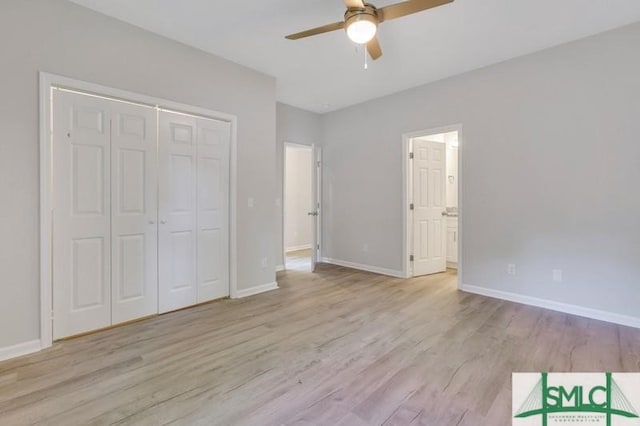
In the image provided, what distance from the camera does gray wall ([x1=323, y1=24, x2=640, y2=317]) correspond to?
288 cm

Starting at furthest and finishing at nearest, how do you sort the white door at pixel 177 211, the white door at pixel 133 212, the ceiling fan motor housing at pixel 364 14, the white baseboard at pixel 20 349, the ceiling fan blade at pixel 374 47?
the white door at pixel 177 211, the white door at pixel 133 212, the ceiling fan blade at pixel 374 47, the white baseboard at pixel 20 349, the ceiling fan motor housing at pixel 364 14

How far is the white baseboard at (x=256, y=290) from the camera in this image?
3.70 metres

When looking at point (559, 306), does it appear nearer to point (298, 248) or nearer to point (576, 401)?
point (576, 401)

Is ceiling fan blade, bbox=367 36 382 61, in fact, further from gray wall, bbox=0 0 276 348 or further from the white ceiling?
gray wall, bbox=0 0 276 348

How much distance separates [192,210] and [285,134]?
7.96 feet

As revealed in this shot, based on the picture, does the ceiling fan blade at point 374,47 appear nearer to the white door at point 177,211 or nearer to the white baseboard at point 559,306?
the white door at point 177,211

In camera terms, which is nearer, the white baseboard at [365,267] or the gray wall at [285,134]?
the white baseboard at [365,267]

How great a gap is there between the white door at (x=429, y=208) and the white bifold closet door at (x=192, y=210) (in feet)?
9.09

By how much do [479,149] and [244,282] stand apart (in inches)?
131

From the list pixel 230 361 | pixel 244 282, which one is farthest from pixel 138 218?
pixel 230 361

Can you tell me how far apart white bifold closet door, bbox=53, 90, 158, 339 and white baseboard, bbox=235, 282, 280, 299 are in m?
0.94

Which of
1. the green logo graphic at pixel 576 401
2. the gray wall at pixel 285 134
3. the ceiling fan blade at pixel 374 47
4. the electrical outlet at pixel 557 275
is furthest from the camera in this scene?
the gray wall at pixel 285 134

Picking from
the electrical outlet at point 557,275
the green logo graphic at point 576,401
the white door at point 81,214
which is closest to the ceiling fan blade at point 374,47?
the white door at point 81,214

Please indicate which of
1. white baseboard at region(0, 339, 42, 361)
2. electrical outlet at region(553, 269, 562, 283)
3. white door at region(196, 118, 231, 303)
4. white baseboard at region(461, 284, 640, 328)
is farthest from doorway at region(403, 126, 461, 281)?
white baseboard at region(0, 339, 42, 361)
